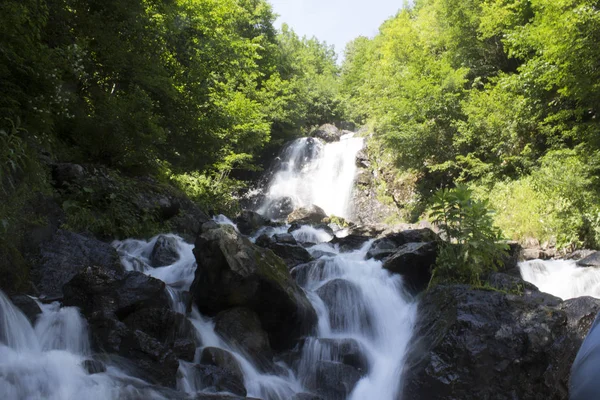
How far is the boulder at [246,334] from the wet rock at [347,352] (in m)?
0.97

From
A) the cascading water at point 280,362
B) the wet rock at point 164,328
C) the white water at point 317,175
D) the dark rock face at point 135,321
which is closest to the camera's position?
the cascading water at point 280,362

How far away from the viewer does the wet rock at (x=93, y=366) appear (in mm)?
4316

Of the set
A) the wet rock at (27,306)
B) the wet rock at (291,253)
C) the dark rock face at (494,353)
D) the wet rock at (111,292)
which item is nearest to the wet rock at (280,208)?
the wet rock at (291,253)

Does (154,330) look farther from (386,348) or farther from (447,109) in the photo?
(447,109)

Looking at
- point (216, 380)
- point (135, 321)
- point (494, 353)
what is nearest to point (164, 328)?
point (135, 321)

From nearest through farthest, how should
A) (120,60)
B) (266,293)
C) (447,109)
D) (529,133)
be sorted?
(266,293)
(120,60)
(529,133)
(447,109)

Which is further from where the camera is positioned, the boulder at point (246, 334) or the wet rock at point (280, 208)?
the wet rock at point (280, 208)

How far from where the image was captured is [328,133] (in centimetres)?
3078

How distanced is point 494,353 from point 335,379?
229 centimetres

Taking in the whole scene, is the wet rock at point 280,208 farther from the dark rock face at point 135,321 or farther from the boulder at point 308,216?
the dark rock face at point 135,321

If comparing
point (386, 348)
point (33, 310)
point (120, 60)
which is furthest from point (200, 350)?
point (120, 60)

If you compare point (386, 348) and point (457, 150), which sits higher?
point (457, 150)

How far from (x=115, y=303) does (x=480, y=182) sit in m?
A: 14.9

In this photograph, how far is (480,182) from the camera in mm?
16500
